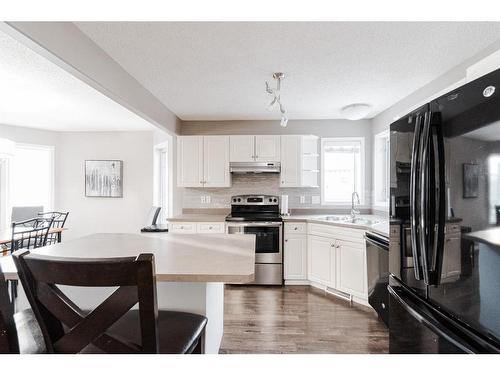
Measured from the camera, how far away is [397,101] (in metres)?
3.34

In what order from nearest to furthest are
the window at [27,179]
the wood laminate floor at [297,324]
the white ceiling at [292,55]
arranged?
the white ceiling at [292,55]
the wood laminate floor at [297,324]
the window at [27,179]

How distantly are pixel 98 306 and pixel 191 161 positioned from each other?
341 cm

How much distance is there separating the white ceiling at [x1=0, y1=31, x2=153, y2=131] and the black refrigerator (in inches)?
108

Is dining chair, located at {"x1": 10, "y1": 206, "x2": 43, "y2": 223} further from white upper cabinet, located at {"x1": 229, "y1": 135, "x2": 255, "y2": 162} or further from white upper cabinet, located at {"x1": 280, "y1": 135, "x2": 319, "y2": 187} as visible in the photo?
white upper cabinet, located at {"x1": 280, "y1": 135, "x2": 319, "y2": 187}

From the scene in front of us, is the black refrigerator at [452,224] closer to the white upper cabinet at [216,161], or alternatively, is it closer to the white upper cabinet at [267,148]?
the white upper cabinet at [267,148]

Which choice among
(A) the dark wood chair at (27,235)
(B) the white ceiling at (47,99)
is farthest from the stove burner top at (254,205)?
(A) the dark wood chair at (27,235)

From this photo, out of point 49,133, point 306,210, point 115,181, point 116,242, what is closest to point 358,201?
point 306,210

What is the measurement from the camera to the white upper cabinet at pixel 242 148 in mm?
3973

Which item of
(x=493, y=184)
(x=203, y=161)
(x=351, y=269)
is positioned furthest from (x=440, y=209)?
(x=203, y=161)

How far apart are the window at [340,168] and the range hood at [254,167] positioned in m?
0.84

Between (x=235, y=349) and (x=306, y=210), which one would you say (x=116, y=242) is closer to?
(x=235, y=349)

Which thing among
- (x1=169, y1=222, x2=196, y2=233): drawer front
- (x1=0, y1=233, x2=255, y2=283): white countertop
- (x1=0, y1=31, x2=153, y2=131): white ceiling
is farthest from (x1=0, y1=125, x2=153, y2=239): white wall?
(x1=0, y1=233, x2=255, y2=283): white countertop

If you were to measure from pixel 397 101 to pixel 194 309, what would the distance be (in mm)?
3322

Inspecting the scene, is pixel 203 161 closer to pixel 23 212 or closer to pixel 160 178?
pixel 160 178
